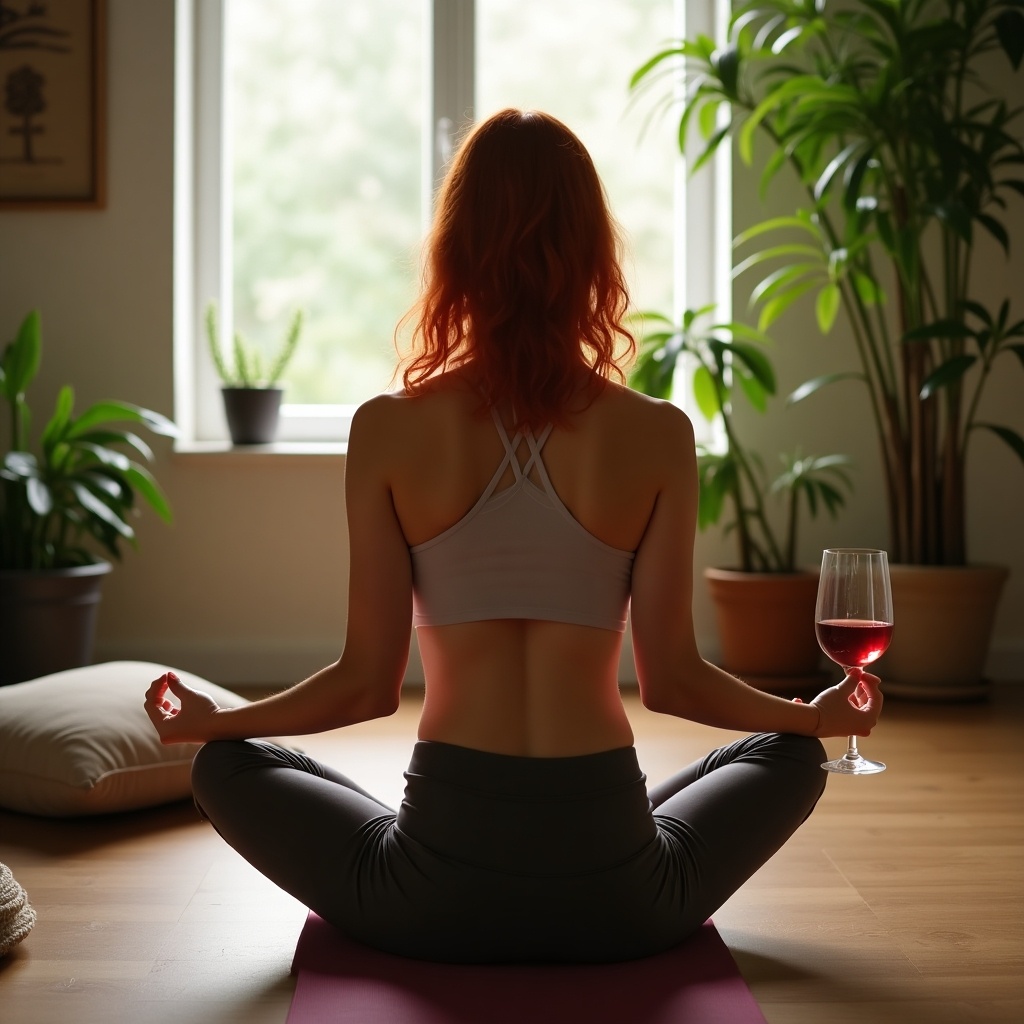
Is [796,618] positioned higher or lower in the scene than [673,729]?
higher

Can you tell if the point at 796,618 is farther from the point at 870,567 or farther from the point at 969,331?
the point at 870,567

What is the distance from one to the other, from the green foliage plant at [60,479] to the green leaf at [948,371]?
2037mm

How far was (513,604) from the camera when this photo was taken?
57.4 inches

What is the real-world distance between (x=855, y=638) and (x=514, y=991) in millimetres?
615

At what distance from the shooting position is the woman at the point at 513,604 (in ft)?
4.79

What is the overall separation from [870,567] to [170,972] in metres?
1.04

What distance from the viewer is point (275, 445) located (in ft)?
13.3

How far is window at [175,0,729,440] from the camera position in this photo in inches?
164

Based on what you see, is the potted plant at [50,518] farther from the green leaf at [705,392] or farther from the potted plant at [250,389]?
the green leaf at [705,392]

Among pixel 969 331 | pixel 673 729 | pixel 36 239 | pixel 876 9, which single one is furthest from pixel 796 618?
pixel 36 239

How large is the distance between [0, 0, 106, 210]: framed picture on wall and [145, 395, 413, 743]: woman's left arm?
8.97ft

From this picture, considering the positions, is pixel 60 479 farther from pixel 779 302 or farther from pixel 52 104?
pixel 779 302

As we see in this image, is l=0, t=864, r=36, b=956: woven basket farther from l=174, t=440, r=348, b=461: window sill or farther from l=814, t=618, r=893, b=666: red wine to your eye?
l=174, t=440, r=348, b=461: window sill

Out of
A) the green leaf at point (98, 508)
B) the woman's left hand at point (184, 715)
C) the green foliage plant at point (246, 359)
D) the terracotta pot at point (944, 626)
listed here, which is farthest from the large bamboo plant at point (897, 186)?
the woman's left hand at point (184, 715)
